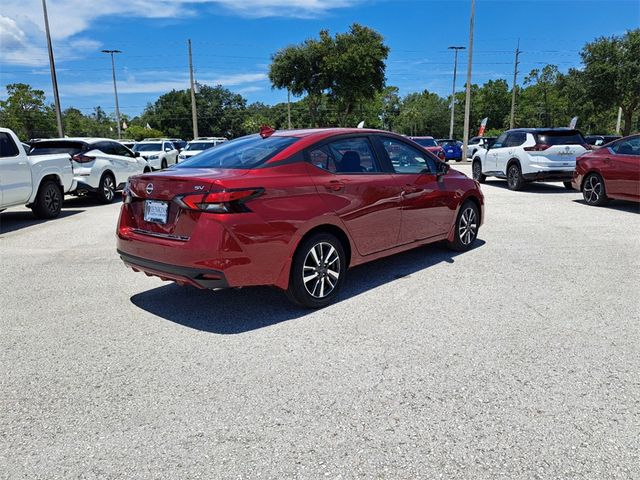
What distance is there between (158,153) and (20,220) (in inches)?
487

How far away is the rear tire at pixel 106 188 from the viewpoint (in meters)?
12.5

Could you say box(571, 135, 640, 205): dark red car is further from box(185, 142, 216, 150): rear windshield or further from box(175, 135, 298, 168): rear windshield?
box(185, 142, 216, 150): rear windshield

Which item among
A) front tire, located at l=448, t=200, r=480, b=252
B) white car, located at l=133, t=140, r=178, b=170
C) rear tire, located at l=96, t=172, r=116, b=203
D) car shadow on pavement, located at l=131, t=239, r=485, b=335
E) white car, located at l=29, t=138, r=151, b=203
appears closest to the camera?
car shadow on pavement, located at l=131, t=239, r=485, b=335

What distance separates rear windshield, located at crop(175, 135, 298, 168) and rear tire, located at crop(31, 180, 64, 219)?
6403 millimetres

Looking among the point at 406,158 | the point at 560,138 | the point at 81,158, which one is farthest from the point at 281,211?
the point at 560,138

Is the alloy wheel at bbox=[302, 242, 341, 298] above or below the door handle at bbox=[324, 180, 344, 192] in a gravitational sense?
below

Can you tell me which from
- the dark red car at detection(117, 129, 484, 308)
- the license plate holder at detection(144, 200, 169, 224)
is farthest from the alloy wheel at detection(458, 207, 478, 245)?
the license plate holder at detection(144, 200, 169, 224)

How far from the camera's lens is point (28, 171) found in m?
9.41

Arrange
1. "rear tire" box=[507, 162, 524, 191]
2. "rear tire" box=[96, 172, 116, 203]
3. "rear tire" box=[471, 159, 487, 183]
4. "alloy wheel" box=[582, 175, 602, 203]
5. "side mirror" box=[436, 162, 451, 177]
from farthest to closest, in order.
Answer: "rear tire" box=[471, 159, 487, 183]
"rear tire" box=[507, 162, 524, 191]
"rear tire" box=[96, 172, 116, 203]
"alloy wheel" box=[582, 175, 602, 203]
"side mirror" box=[436, 162, 451, 177]

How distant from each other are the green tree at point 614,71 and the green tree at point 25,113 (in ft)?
190

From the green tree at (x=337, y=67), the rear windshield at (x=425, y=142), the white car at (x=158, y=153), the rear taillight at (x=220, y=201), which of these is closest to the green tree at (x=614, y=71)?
the green tree at (x=337, y=67)

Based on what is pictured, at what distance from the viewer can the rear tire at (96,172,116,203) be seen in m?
12.5

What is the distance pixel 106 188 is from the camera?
12.7 meters

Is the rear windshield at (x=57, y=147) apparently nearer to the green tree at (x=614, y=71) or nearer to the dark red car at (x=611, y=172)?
the dark red car at (x=611, y=172)
